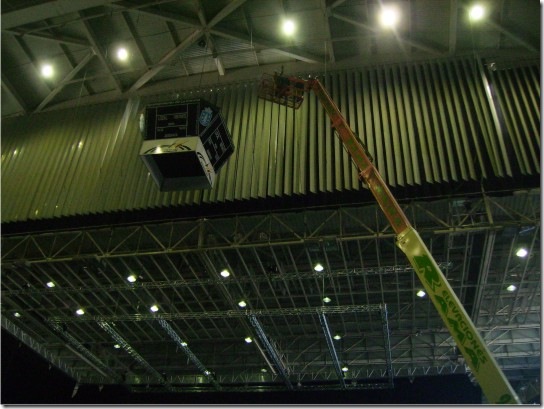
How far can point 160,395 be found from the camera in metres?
24.8

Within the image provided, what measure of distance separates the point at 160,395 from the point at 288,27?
60.4ft

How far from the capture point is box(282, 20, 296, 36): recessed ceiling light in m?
15.7

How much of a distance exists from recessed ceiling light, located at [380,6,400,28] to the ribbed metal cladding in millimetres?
1410

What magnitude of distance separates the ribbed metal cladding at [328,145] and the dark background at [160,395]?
8.07 m

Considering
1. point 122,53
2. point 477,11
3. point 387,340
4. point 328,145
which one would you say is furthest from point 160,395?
point 477,11

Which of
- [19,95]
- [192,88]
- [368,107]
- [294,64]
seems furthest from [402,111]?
[19,95]

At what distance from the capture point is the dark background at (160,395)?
70.5 ft

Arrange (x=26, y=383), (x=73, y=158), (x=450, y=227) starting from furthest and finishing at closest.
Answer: (x=26, y=383)
(x=73, y=158)
(x=450, y=227)

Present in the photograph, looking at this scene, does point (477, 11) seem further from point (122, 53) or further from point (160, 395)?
point (160, 395)

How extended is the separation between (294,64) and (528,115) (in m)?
7.49

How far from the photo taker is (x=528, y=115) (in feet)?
45.6

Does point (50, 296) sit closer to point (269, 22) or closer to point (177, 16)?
point (177, 16)

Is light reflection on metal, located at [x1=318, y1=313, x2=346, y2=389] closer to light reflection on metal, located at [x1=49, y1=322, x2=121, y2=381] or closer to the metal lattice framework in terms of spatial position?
the metal lattice framework

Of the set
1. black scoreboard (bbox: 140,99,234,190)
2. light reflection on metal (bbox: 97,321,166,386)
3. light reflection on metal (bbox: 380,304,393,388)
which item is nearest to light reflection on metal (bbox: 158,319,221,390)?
light reflection on metal (bbox: 97,321,166,386)
